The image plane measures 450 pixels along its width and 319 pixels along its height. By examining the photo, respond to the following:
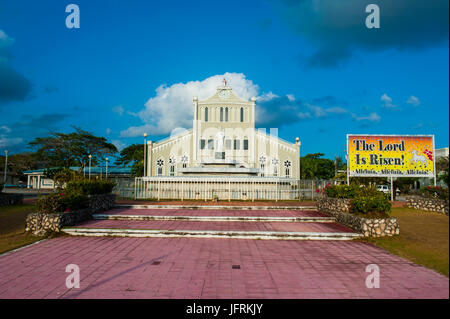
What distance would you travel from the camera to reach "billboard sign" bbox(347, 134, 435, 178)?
1973 centimetres

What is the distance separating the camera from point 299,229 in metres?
10.1

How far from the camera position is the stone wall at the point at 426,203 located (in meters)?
14.6

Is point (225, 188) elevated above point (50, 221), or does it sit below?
above

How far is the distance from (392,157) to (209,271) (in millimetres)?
18965

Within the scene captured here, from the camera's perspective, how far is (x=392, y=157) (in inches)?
781

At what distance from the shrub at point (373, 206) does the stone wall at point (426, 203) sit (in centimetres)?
721

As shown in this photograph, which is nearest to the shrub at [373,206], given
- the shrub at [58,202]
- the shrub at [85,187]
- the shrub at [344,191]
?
the shrub at [344,191]

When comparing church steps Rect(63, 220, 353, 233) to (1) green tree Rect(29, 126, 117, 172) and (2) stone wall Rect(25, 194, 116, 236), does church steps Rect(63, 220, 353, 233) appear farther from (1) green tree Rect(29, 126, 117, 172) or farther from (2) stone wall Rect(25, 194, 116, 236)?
(1) green tree Rect(29, 126, 117, 172)

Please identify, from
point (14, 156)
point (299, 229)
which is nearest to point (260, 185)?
point (299, 229)

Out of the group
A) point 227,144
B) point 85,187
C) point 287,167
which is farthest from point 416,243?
point 227,144

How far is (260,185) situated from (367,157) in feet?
28.4

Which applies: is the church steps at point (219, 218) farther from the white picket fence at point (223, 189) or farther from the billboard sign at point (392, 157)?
the billboard sign at point (392, 157)

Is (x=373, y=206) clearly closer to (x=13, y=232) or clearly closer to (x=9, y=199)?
(x=13, y=232)

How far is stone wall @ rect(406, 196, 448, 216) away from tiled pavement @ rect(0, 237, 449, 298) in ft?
31.2
